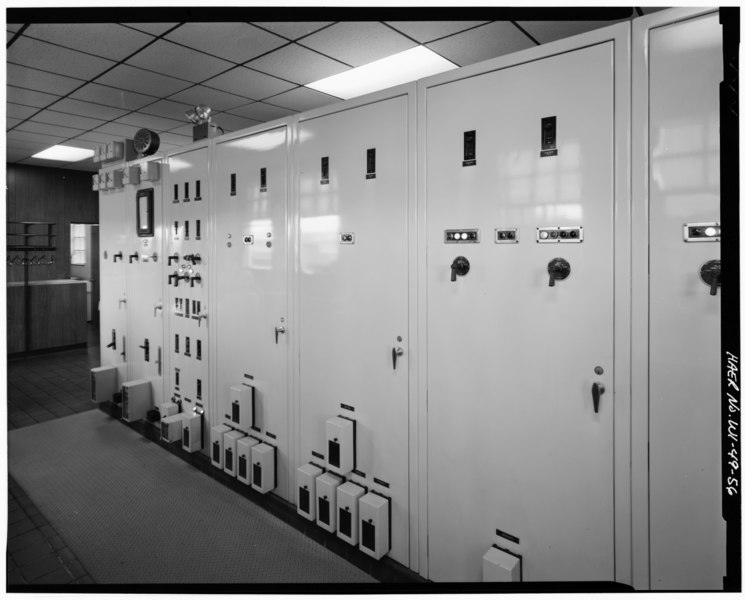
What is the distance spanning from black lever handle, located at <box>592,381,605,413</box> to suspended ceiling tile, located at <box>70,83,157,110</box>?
4651 mm

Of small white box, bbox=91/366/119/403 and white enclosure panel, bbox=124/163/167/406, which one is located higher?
white enclosure panel, bbox=124/163/167/406

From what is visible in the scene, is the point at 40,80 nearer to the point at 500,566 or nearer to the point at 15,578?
the point at 15,578

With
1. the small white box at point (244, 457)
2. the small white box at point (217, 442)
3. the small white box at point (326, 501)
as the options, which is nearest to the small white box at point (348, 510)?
the small white box at point (326, 501)

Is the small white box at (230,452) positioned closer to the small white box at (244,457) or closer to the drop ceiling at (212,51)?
the small white box at (244,457)

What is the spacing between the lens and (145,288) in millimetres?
4344

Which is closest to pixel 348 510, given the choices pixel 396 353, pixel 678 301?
pixel 396 353

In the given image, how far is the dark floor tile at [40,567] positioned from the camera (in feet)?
7.94

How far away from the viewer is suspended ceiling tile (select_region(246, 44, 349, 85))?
3.51 meters

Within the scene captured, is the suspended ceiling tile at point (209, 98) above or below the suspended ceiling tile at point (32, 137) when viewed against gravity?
below

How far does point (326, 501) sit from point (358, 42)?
3.06 metres

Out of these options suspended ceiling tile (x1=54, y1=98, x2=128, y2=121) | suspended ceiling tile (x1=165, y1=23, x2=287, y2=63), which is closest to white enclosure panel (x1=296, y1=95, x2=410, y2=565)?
suspended ceiling tile (x1=165, y1=23, x2=287, y2=63)

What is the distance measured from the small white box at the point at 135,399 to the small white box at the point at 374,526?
274 centimetres

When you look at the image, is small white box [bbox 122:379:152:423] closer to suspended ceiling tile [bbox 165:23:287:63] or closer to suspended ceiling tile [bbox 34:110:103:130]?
suspended ceiling tile [bbox 165:23:287:63]

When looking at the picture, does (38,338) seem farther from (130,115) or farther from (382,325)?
(382,325)
